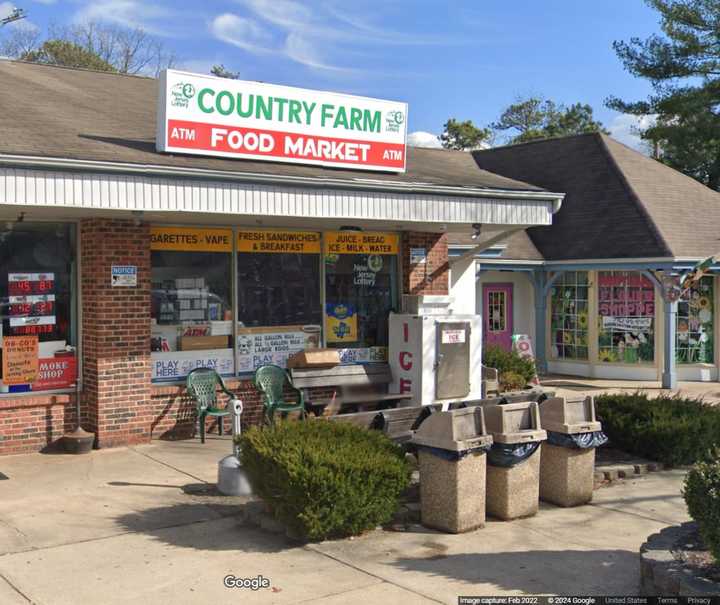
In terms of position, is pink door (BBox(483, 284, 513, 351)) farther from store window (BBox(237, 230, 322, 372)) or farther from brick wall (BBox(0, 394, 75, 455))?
brick wall (BBox(0, 394, 75, 455))

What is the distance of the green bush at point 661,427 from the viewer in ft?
33.4

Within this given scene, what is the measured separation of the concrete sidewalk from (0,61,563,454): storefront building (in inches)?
72.8

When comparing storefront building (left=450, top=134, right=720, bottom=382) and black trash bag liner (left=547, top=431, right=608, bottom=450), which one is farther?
storefront building (left=450, top=134, right=720, bottom=382)

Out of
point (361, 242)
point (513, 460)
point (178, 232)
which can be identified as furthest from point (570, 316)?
point (513, 460)

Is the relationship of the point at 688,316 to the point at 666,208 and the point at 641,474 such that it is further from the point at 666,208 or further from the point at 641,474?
the point at 641,474

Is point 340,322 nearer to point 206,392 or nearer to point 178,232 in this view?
point 206,392

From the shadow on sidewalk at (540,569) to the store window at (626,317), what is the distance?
1283 centimetres

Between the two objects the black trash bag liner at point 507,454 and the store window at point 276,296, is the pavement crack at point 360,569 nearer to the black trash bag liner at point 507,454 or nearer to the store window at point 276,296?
the black trash bag liner at point 507,454

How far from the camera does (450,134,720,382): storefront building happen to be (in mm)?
18188

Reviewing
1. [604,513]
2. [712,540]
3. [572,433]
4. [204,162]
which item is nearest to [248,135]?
[204,162]

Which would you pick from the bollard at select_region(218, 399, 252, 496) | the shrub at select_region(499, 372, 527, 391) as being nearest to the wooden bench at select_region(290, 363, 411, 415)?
the shrub at select_region(499, 372, 527, 391)

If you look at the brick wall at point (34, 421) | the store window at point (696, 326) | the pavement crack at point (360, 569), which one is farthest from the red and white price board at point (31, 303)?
the store window at point (696, 326)

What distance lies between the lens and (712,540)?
17.1 ft

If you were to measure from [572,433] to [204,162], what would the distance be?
16.4 feet
